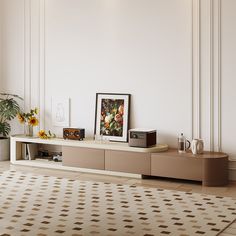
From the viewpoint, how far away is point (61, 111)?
7.96 m

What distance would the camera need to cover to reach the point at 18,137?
7.95 metres

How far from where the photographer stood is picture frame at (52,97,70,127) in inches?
311

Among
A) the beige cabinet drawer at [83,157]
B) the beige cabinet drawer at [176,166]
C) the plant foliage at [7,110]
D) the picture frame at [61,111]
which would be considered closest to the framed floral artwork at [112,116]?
the beige cabinet drawer at [83,157]

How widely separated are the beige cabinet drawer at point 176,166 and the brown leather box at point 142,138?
0.69 feet

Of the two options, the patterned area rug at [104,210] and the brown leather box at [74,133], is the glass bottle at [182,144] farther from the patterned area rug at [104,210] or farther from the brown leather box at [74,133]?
the brown leather box at [74,133]

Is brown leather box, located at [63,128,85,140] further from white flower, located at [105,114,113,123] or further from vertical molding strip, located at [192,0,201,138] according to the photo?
vertical molding strip, located at [192,0,201,138]

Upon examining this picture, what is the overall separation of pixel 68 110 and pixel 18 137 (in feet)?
2.77

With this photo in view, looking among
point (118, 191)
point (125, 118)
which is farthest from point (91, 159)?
point (118, 191)

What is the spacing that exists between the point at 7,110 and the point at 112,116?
168 centimetres

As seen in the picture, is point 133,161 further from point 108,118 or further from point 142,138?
point 108,118

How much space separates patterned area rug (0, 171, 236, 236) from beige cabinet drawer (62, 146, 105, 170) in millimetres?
619

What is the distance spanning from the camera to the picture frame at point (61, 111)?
7.90 meters

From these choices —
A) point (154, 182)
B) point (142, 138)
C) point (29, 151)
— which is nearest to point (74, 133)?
point (29, 151)

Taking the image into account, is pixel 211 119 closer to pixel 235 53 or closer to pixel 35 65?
pixel 235 53
